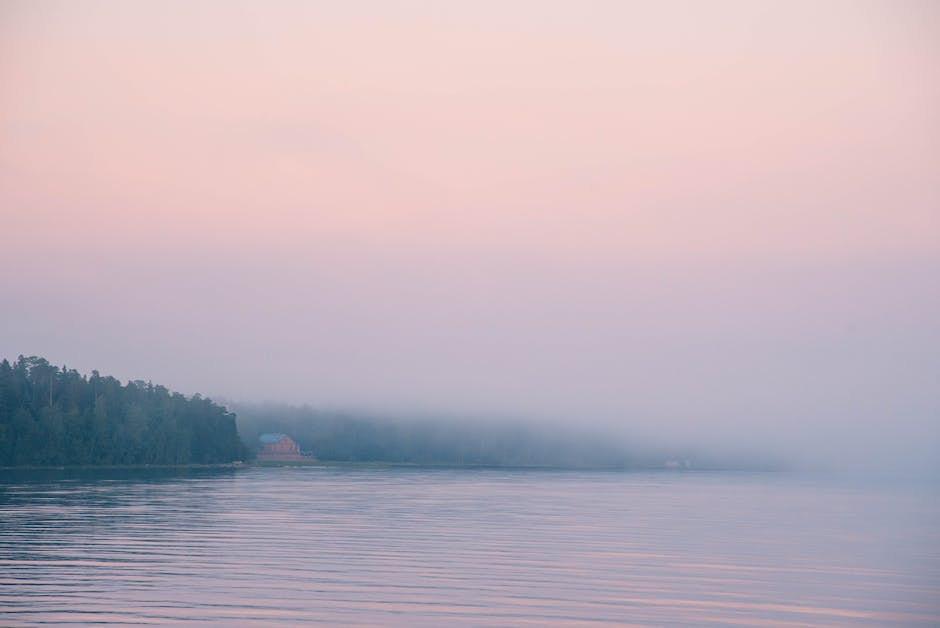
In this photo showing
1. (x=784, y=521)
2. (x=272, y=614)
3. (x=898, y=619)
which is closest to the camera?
(x=272, y=614)

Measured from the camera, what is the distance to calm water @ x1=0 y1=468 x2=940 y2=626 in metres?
33.2

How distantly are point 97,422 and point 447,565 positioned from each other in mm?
138329

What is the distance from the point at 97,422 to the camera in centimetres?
16838

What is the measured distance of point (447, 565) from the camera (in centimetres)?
4403

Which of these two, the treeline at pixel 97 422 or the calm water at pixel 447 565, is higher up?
the treeline at pixel 97 422

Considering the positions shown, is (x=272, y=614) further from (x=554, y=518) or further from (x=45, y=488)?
(x=45, y=488)

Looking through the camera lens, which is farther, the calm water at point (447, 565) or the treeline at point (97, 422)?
the treeline at point (97, 422)

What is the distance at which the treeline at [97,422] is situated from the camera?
156500 millimetres

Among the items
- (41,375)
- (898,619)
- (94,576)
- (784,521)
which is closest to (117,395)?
(41,375)

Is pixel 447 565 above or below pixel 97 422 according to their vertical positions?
→ below

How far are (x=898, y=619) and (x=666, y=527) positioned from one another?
33.2m

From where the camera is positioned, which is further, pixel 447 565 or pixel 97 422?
pixel 97 422

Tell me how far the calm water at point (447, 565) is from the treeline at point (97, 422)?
80.1 meters

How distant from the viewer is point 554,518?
7262 centimetres
